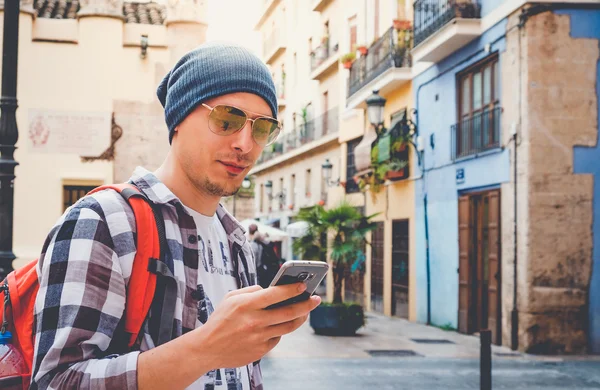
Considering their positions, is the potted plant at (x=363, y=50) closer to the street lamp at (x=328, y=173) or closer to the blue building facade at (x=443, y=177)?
the blue building facade at (x=443, y=177)

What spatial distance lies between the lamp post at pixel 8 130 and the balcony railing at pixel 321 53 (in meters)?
21.4

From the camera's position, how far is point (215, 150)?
5.71 feet

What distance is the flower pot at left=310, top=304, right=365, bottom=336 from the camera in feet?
46.3

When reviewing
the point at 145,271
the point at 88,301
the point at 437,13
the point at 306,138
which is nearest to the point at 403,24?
the point at 437,13

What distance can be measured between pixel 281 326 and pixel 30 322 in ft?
1.62

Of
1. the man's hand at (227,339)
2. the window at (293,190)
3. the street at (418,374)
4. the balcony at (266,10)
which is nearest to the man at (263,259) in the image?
the street at (418,374)

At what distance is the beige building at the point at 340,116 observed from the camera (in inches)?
757

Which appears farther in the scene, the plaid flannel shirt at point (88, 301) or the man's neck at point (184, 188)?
the man's neck at point (184, 188)

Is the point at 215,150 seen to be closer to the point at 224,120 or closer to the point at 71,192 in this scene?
the point at 224,120

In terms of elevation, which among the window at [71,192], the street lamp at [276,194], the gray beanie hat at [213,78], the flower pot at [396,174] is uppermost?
the street lamp at [276,194]

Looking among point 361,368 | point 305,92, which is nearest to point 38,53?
point 361,368

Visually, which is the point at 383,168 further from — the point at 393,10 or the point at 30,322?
the point at 30,322

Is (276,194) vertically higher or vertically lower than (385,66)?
lower

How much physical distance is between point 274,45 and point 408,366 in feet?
97.0
